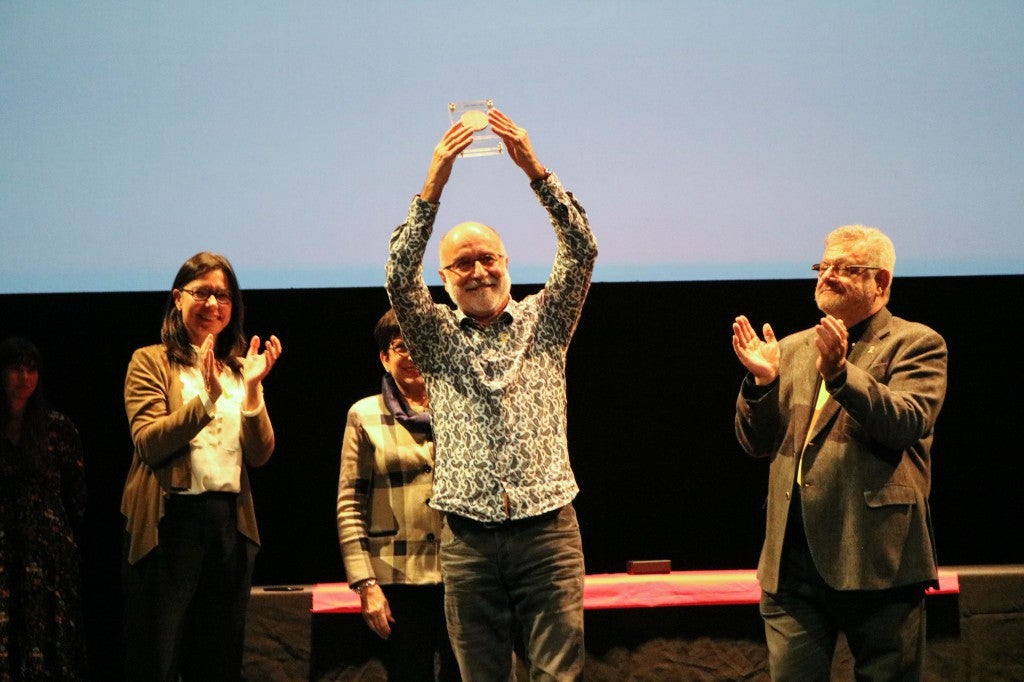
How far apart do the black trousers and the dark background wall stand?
1228mm

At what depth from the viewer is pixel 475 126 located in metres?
2.62

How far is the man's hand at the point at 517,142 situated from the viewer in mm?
2582

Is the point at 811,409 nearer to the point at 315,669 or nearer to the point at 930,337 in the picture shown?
the point at 930,337

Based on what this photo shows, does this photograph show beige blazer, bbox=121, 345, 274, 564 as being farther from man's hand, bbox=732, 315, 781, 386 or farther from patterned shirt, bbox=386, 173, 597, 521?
man's hand, bbox=732, 315, 781, 386

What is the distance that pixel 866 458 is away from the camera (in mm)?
2613

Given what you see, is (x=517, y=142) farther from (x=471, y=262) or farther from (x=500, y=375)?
(x=500, y=375)

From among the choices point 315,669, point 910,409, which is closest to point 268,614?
point 315,669

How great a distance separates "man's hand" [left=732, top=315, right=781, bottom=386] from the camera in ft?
8.93

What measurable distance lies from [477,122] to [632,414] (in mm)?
1969

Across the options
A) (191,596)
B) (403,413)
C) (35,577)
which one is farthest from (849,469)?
(35,577)

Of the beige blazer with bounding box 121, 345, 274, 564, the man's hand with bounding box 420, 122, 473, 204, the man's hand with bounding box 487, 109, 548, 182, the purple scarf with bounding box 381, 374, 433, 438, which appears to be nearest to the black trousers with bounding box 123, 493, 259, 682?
the beige blazer with bounding box 121, 345, 274, 564

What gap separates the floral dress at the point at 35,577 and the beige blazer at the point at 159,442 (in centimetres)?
73

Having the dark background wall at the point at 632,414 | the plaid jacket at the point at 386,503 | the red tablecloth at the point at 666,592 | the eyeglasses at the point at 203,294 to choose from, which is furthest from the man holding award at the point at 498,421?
the dark background wall at the point at 632,414

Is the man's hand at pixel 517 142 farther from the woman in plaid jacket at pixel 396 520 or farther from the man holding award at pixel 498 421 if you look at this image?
the woman in plaid jacket at pixel 396 520
